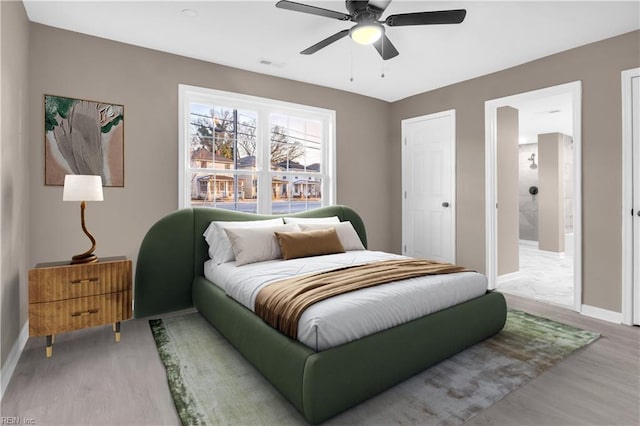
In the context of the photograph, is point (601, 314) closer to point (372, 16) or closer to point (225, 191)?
point (372, 16)

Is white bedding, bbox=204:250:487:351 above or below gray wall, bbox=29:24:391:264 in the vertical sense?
below

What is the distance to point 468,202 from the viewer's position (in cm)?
448

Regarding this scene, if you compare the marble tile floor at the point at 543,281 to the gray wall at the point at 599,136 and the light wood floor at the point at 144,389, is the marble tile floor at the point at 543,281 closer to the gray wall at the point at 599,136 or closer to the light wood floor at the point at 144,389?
the gray wall at the point at 599,136

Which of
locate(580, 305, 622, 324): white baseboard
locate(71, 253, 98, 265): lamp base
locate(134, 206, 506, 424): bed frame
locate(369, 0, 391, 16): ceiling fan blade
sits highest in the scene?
locate(369, 0, 391, 16): ceiling fan blade

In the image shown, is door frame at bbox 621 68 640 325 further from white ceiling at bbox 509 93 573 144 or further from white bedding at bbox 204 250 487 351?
white bedding at bbox 204 250 487 351

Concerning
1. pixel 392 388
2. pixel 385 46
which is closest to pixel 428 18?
pixel 385 46

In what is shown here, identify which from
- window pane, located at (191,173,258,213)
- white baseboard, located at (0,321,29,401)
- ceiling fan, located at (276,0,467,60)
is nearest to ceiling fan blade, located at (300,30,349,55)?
ceiling fan, located at (276,0,467,60)

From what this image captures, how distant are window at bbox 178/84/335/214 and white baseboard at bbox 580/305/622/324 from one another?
10.2 feet

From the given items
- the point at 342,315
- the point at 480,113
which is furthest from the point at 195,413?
the point at 480,113

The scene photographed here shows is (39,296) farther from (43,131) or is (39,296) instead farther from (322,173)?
(322,173)

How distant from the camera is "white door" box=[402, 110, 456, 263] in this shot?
15.5 ft

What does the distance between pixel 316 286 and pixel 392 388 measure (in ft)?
2.48

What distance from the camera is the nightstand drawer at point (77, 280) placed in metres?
2.36

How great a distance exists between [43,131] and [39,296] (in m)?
1.53
